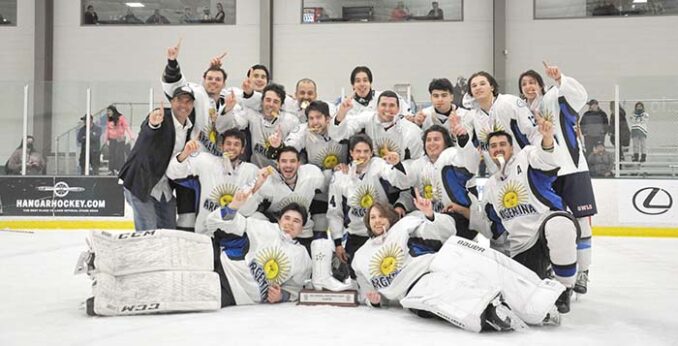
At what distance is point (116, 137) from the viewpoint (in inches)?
358

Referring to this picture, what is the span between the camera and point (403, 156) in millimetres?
4586

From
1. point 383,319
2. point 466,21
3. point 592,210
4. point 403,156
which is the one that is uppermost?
point 466,21

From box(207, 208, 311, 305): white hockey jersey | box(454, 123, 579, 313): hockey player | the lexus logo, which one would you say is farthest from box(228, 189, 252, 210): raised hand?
the lexus logo

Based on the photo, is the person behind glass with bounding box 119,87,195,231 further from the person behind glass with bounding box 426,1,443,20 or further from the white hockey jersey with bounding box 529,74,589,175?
the person behind glass with bounding box 426,1,443,20

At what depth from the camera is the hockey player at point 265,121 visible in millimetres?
4598

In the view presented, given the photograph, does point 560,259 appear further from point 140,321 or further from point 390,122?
point 140,321

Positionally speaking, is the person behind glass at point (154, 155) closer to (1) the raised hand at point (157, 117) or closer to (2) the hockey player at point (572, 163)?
(1) the raised hand at point (157, 117)

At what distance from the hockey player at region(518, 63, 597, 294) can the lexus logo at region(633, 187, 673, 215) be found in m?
5.15

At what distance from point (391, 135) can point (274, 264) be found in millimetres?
1285

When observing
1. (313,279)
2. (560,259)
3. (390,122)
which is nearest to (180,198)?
(313,279)

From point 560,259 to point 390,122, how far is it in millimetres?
1493

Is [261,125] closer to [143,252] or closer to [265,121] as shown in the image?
[265,121]

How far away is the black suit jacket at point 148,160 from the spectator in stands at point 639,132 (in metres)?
6.75

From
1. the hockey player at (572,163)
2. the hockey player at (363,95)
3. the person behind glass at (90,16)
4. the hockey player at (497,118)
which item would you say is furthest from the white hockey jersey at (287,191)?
the person behind glass at (90,16)
